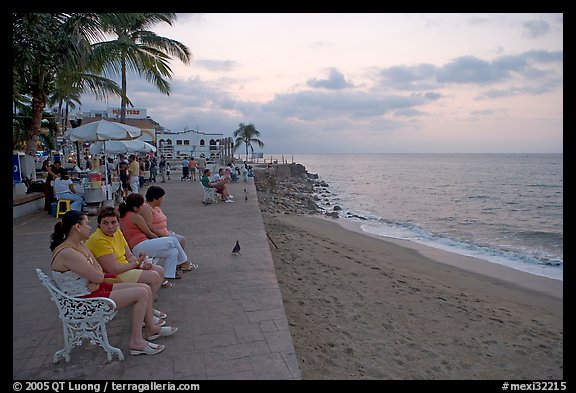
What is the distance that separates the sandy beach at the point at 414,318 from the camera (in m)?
4.12

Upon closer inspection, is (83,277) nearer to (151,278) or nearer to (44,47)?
(151,278)

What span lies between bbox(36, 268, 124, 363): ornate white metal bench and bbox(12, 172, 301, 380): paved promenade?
136 millimetres

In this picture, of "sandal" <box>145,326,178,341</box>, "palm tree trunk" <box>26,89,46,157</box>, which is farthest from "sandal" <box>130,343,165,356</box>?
"palm tree trunk" <box>26,89,46,157</box>

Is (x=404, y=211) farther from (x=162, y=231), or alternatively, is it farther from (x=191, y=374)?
(x=191, y=374)

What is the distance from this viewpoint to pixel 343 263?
350 inches

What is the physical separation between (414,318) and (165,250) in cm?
378

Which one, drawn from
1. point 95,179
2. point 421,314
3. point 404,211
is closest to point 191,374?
point 421,314

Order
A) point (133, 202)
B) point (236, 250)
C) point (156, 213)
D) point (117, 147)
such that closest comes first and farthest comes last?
1. point (133, 202)
2. point (156, 213)
3. point (236, 250)
4. point (117, 147)

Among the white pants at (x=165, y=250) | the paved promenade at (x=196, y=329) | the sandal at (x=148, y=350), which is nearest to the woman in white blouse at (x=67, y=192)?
the paved promenade at (x=196, y=329)

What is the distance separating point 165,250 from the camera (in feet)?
15.4

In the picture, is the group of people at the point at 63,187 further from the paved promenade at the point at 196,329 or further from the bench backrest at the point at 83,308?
the bench backrest at the point at 83,308

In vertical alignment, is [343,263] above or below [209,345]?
below

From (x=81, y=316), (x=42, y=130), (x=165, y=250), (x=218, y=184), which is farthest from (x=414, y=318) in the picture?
(x=42, y=130)
